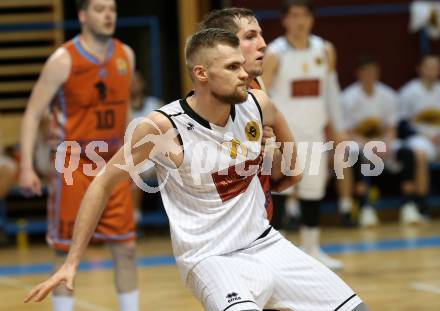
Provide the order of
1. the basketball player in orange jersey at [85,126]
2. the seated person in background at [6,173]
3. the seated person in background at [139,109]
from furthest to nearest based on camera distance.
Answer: the seated person in background at [139,109], the seated person in background at [6,173], the basketball player in orange jersey at [85,126]

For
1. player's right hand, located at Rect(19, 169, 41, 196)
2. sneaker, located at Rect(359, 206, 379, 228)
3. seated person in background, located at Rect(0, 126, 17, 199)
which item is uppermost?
player's right hand, located at Rect(19, 169, 41, 196)

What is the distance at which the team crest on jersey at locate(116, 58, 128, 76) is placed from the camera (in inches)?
222

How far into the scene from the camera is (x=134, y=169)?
4.02 metres

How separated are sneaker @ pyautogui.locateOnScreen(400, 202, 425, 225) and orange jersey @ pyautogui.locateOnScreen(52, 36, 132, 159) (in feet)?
18.0

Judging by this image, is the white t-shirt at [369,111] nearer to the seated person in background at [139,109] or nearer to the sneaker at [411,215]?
the sneaker at [411,215]

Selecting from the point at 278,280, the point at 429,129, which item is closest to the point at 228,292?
the point at 278,280

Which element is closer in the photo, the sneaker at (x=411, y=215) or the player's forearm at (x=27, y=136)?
the player's forearm at (x=27, y=136)

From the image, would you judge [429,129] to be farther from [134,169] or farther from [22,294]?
[134,169]

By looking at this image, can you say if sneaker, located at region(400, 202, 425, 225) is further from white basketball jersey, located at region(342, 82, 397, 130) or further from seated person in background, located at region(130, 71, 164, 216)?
seated person in background, located at region(130, 71, 164, 216)

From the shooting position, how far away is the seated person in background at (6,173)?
9734 millimetres

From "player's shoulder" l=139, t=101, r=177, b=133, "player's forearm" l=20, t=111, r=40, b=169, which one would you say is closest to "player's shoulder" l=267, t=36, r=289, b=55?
"player's forearm" l=20, t=111, r=40, b=169

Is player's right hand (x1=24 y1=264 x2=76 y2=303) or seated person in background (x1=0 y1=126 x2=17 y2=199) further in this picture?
seated person in background (x1=0 y1=126 x2=17 y2=199)

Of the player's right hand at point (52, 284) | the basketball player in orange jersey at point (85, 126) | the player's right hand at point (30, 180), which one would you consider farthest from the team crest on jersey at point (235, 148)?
the player's right hand at point (30, 180)

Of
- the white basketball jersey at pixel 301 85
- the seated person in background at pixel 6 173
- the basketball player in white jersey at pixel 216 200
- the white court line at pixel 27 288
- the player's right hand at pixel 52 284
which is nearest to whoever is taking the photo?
the player's right hand at pixel 52 284
